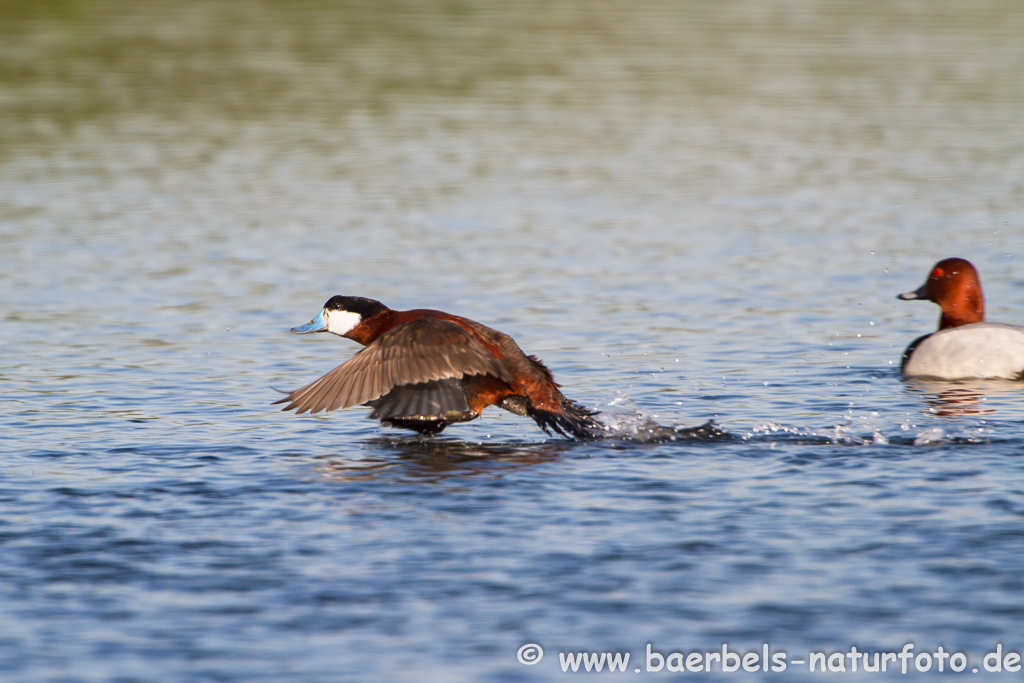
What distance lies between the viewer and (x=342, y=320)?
31.0ft

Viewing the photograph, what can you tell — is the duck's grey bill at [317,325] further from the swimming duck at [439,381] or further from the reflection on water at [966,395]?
the reflection on water at [966,395]

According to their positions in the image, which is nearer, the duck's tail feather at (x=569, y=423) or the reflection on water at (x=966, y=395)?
the duck's tail feather at (x=569, y=423)

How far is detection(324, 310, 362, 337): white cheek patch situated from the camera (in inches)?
371

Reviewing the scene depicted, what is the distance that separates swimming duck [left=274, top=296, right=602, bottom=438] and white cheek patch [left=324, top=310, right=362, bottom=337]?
27 centimetres

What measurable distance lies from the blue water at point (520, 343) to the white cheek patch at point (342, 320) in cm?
68

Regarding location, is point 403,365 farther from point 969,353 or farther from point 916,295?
point 916,295

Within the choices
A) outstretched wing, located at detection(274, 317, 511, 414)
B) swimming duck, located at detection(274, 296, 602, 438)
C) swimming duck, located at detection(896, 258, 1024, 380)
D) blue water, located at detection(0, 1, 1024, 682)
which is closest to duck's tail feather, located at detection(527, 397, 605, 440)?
swimming duck, located at detection(274, 296, 602, 438)

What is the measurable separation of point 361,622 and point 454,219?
12.3 metres

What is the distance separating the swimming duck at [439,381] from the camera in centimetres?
832

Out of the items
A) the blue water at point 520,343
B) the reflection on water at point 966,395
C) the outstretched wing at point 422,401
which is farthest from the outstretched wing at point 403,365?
the reflection on water at point 966,395

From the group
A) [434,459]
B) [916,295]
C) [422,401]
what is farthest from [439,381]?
[916,295]

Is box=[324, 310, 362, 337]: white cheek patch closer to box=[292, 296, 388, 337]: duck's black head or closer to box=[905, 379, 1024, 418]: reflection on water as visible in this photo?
box=[292, 296, 388, 337]: duck's black head

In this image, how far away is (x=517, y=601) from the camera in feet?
19.5

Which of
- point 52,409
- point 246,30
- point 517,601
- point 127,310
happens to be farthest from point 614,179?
point 246,30
